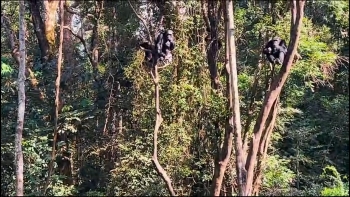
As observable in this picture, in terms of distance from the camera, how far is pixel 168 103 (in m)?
6.67

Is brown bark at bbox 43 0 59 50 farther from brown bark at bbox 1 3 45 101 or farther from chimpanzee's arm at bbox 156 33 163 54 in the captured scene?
chimpanzee's arm at bbox 156 33 163 54

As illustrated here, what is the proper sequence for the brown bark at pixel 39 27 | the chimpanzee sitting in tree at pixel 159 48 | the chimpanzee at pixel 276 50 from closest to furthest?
the chimpanzee at pixel 276 50, the chimpanzee sitting in tree at pixel 159 48, the brown bark at pixel 39 27

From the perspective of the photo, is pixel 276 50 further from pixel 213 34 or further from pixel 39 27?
pixel 39 27

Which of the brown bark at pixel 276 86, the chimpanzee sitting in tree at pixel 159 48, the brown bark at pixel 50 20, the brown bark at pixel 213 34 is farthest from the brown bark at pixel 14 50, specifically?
the brown bark at pixel 276 86

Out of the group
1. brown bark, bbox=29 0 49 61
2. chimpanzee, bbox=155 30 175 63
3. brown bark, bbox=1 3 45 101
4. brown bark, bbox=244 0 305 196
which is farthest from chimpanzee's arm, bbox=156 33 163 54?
brown bark, bbox=29 0 49 61

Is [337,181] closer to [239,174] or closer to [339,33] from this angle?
[239,174]

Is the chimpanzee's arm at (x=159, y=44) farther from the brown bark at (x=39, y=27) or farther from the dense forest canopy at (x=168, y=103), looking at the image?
the brown bark at (x=39, y=27)

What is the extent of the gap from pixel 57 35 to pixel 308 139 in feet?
15.5

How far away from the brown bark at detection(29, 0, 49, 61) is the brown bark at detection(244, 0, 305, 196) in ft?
15.2

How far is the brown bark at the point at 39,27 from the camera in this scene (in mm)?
8172

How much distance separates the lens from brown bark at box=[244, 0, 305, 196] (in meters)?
4.45

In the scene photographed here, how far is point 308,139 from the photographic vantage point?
820 centimetres

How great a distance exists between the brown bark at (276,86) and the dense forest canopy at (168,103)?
174 mm

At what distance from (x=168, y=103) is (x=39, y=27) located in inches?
118
